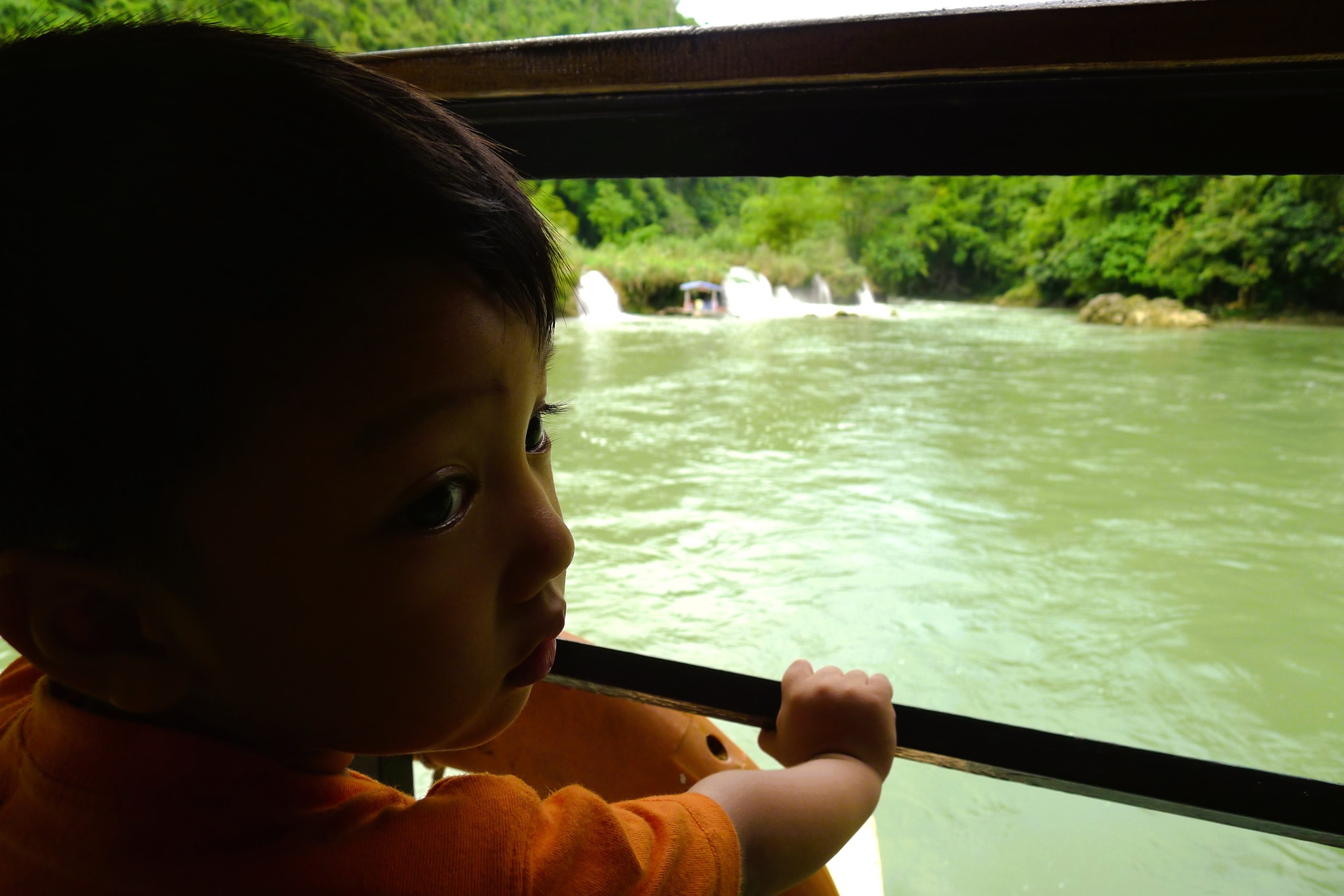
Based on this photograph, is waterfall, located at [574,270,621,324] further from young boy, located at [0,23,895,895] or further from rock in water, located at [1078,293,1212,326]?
young boy, located at [0,23,895,895]

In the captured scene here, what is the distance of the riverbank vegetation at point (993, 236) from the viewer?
38.5 feet

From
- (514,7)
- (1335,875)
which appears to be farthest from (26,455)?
(514,7)

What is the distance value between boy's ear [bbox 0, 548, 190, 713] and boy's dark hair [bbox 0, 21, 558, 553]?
1cm

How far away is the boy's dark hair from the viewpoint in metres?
0.35

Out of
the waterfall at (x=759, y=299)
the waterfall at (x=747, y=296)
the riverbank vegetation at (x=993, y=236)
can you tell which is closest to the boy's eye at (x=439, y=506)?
the riverbank vegetation at (x=993, y=236)

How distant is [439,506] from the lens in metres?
0.41

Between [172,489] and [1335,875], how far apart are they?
8.59 ft

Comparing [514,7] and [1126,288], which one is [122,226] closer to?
[514,7]

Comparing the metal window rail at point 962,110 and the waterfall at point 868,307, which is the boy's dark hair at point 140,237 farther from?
the waterfall at point 868,307

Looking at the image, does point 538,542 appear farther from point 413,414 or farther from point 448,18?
point 448,18

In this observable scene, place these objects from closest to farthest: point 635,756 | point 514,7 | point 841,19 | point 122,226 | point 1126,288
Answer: point 122,226
point 841,19
point 635,756
point 514,7
point 1126,288

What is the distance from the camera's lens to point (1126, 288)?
14.8 m

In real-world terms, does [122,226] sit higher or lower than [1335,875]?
higher

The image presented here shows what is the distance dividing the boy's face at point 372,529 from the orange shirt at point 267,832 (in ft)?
0.09
